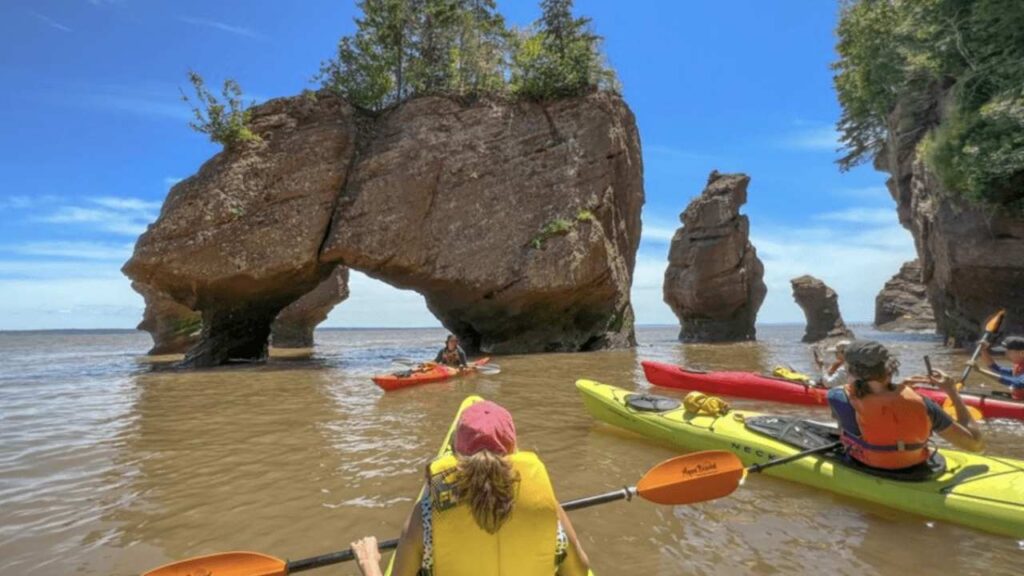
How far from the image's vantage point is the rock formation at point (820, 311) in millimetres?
37938

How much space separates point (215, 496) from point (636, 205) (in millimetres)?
21938

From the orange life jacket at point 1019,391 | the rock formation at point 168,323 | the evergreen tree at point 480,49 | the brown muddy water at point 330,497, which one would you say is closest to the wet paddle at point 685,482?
the brown muddy water at point 330,497

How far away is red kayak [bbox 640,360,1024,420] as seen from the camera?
749cm

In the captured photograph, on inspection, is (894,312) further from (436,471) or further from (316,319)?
(436,471)

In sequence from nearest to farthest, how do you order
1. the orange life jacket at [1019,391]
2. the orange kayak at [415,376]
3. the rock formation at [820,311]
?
the orange life jacket at [1019,391]
the orange kayak at [415,376]
the rock formation at [820,311]

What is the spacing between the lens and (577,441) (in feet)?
22.2

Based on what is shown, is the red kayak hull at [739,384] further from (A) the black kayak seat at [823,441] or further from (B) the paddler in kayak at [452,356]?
(B) the paddler in kayak at [452,356]

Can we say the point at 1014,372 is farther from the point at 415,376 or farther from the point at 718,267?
the point at 718,267

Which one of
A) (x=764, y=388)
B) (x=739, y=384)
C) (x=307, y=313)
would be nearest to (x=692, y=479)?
(x=764, y=388)

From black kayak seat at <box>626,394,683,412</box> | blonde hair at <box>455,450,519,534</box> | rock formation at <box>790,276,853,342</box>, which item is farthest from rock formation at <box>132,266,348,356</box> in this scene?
rock formation at <box>790,276,853,342</box>

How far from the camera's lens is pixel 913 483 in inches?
171

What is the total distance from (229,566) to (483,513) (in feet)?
5.32

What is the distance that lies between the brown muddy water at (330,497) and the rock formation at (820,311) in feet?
111

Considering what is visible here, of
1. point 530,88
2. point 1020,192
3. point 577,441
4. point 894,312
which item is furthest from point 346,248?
point 894,312
